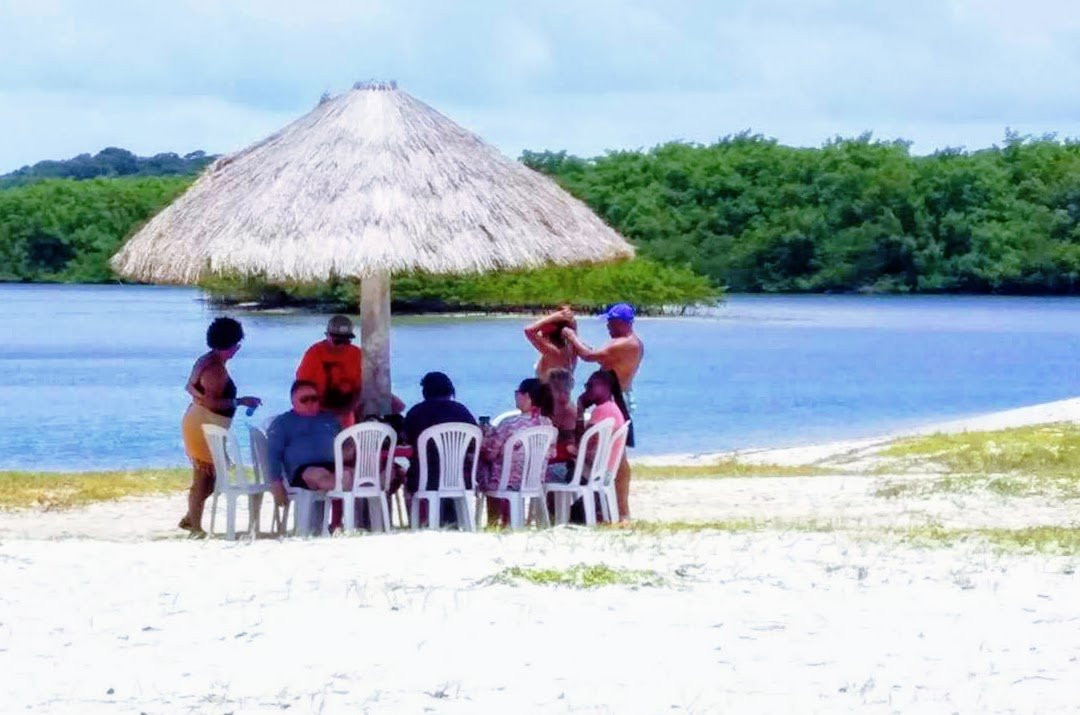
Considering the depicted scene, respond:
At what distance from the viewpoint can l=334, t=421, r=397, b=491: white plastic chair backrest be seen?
33.6 ft

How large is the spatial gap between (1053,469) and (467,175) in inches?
251

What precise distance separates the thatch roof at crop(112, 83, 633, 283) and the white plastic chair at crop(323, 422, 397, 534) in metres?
1.10

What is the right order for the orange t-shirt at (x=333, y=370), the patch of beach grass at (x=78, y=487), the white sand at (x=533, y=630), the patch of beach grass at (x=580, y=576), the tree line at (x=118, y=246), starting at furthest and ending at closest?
the tree line at (x=118, y=246)
the patch of beach grass at (x=78, y=487)
the orange t-shirt at (x=333, y=370)
the patch of beach grass at (x=580, y=576)
the white sand at (x=533, y=630)

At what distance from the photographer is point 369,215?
11.1 metres

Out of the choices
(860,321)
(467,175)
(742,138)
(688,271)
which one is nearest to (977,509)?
(467,175)

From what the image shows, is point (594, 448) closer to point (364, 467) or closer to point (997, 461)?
point (364, 467)

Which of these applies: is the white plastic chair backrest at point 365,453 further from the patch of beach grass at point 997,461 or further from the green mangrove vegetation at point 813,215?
the green mangrove vegetation at point 813,215

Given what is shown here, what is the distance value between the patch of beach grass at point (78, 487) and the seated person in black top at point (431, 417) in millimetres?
4380

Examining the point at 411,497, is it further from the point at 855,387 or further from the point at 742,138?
the point at 742,138

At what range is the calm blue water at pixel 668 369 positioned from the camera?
31.2 metres

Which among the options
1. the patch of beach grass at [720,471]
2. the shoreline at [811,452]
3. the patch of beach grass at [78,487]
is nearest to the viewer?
the patch of beach grass at [78,487]

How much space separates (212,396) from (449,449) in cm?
150

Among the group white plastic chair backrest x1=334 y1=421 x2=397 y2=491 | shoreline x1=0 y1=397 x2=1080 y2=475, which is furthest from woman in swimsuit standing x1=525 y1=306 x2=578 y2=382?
shoreline x1=0 y1=397 x2=1080 y2=475

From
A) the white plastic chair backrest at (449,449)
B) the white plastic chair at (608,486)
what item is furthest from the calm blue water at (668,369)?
the white plastic chair backrest at (449,449)
